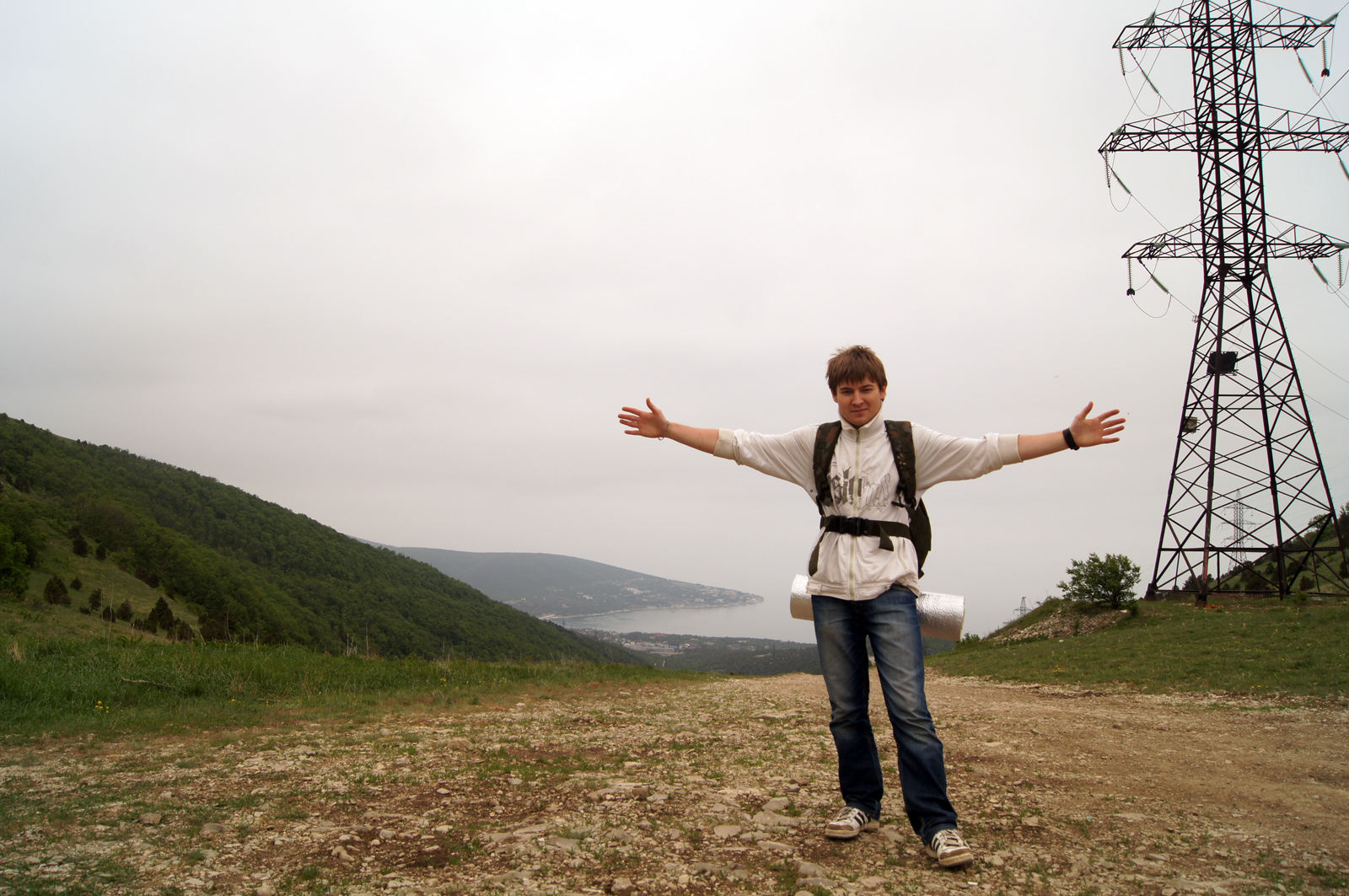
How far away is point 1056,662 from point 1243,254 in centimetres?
1393

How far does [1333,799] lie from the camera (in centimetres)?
415

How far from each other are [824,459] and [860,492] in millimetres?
254

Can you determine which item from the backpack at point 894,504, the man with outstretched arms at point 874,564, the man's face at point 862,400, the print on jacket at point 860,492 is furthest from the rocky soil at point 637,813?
the man's face at point 862,400

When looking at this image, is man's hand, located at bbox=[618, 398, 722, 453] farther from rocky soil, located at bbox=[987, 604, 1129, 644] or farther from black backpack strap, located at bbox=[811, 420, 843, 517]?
rocky soil, located at bbox=[987, 604, 1129, 644]

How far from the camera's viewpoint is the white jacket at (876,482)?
136 inches

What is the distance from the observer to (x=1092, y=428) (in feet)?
11.4

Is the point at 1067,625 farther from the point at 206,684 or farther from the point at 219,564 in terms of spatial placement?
the point at 219,564

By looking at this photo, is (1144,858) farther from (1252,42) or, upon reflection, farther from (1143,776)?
(1252,42)

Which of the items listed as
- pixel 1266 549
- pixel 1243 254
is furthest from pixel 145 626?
pixel 1243 254

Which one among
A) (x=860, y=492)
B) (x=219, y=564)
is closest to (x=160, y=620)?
(x=860, y=492)

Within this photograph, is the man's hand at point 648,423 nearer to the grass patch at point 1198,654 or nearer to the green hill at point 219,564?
the grass patch at point 1198,654

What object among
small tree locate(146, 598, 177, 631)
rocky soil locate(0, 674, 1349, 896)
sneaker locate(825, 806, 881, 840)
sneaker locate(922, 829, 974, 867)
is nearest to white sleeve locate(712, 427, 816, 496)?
sneaker locate(825, 806, 881, 840)

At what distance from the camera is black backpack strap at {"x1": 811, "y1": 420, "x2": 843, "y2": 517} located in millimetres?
3717

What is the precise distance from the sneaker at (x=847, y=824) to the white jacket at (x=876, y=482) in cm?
102
